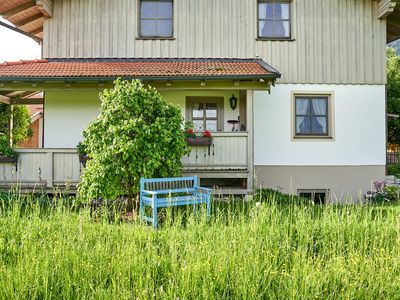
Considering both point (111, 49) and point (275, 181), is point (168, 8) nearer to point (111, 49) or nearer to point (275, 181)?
point (111, 49)

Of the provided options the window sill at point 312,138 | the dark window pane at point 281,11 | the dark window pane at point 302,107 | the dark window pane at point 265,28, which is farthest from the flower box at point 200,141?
the dark window pane at point 281,11

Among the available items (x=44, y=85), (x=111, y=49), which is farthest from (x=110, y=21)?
(x=44, y=85)

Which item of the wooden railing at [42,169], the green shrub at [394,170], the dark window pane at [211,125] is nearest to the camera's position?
the wooden railing at [42,169]

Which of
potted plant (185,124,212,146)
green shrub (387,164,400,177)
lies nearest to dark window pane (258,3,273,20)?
potted plant (185,124,212,146)

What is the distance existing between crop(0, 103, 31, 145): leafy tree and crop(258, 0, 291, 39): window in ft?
29.5

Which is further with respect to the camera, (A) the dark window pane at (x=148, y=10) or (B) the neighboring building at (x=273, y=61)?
(A) the dark window pane at (x=148, y=10)

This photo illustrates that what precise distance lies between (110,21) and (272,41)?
5.01 meters

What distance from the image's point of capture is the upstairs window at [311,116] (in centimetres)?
1208

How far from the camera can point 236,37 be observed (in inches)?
480

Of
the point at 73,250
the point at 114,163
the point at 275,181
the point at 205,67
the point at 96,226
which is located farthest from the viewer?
the point at 275,181

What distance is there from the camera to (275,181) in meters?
11.9

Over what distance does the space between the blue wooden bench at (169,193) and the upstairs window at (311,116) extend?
5402 millimetres

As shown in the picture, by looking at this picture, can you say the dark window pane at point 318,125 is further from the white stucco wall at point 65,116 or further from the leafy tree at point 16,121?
the leafy tree at point 16,121

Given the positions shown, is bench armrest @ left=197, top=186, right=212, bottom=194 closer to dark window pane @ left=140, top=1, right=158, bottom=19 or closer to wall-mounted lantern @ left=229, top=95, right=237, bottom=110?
wall-mounted lantern @ left=229, top=95, right=237, bottom=110
